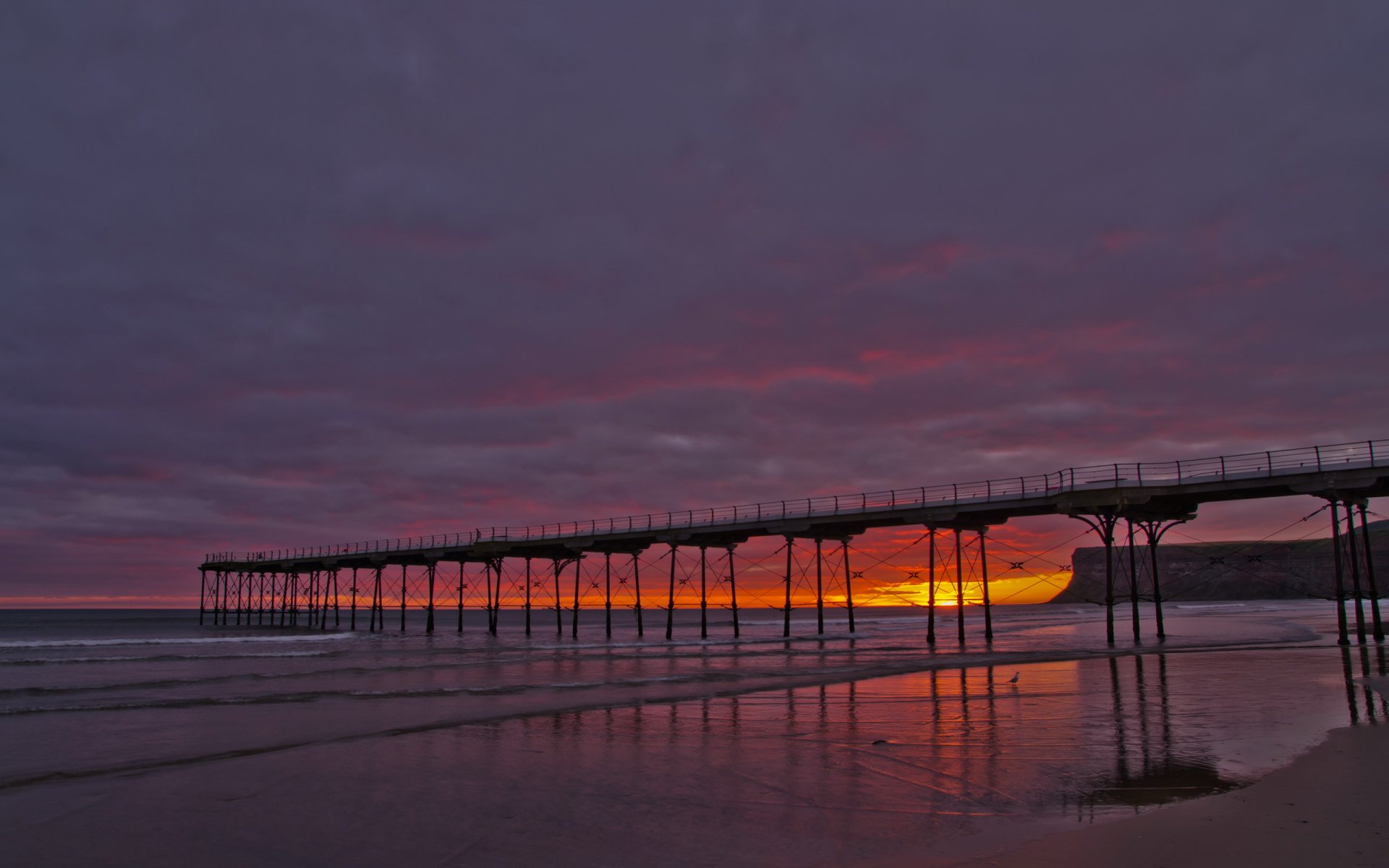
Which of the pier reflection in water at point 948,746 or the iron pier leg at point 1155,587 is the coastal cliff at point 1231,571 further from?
the pier reflection in water at point 948,746

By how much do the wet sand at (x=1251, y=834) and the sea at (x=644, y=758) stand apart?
39cm

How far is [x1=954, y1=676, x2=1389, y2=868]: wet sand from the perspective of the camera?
21.3 ft

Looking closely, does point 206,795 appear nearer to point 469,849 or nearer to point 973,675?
point 469,849

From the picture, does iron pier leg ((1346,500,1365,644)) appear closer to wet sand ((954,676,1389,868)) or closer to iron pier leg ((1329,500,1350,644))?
iron pier leg ((1329,500,1350,644))

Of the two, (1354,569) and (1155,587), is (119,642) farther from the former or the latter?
(1354,569)

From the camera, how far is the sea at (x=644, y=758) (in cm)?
829

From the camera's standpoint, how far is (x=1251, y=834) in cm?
716

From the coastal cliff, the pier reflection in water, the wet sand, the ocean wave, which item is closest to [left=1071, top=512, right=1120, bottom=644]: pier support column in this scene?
the pier reflection in water

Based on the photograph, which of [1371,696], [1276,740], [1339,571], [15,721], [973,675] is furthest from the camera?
[1339,571]

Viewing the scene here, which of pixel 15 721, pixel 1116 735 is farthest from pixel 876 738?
pixel 15 721

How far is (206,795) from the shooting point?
10.9m

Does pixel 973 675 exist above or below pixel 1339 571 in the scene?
below

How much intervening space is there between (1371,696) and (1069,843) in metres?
13.0

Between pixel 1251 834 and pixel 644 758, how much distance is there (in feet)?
25.8
